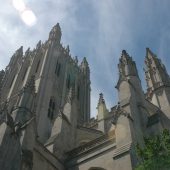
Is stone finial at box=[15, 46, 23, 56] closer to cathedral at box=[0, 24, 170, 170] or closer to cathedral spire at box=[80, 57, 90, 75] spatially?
cathedral spire at box=[80, 57, 90, 75]

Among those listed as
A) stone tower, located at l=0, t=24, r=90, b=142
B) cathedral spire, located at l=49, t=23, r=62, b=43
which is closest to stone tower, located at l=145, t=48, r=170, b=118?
stone tower, located at l=0, t=24, r=90, b=142

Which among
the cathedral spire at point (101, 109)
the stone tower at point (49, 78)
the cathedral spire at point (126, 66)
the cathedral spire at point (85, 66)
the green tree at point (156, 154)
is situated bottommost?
the green tree at point (156, 154)

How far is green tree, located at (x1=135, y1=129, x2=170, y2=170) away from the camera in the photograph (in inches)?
442

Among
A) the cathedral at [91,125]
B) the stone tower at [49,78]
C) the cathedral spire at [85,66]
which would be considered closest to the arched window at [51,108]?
the stone tower at [49,78]

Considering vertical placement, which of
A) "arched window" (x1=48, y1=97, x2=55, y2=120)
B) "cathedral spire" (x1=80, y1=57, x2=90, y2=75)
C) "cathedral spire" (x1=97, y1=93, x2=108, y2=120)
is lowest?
"cathedral spire" (x1=97, y1=93, x2=108, y2=120)

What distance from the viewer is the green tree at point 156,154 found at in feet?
36.8

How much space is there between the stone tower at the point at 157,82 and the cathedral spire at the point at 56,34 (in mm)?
23852

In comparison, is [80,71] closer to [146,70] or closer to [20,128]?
[146,70]

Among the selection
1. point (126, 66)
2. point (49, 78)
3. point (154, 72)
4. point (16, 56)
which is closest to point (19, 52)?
point (16, 56)

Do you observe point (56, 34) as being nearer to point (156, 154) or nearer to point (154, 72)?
point (154, 72)

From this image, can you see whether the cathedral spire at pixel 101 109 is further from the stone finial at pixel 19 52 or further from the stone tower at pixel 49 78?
the stone finial at pixel 19 52

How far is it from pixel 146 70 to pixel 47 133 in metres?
11.3

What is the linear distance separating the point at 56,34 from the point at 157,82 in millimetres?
29404

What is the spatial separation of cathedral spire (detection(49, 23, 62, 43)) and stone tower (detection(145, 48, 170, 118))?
78.3 ft
